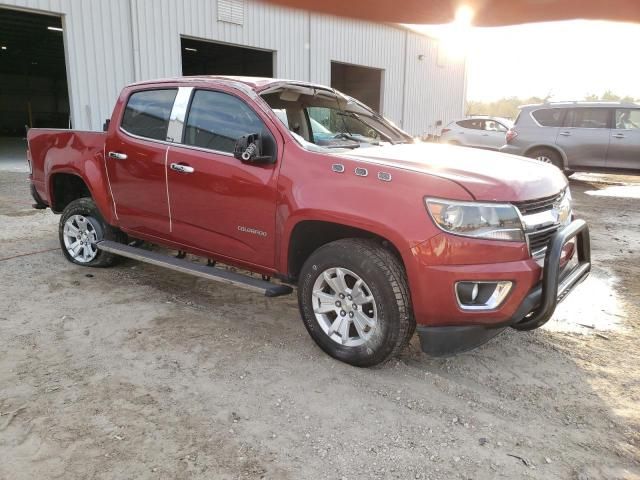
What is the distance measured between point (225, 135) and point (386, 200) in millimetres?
1513

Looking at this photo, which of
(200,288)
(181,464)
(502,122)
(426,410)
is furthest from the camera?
(502,122)

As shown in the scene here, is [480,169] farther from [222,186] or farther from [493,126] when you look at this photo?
[493,126]

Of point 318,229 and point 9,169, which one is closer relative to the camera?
point 318,229

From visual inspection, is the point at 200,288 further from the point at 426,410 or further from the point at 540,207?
the point at 540,207

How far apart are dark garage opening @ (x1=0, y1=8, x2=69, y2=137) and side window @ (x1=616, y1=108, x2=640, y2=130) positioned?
22320 mm

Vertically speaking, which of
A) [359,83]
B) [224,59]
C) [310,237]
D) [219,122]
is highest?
[224,59]

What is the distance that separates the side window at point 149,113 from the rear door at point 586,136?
9.60 m

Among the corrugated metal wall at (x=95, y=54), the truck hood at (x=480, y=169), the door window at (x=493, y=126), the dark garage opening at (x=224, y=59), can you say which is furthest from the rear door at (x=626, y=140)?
the dark garage opening at (x=224, y=59)

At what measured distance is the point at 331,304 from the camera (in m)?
3.33

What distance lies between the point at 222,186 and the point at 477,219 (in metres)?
1.85

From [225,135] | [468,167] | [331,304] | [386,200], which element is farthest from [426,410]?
[225,135]

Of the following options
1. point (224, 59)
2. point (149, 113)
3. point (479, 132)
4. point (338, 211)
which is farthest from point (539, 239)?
point (224, 59)

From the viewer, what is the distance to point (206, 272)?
3879 mm

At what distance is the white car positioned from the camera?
15.1 m
